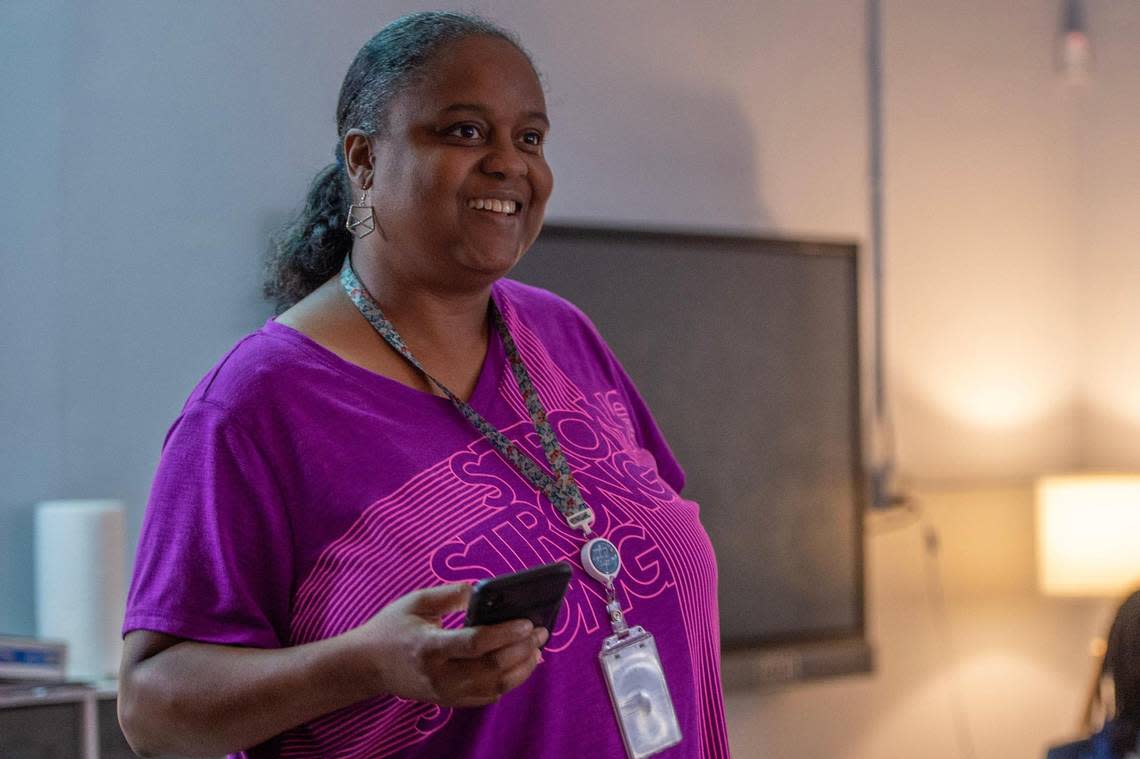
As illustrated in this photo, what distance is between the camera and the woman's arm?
3.22ft

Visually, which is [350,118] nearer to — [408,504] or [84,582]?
[408,504]

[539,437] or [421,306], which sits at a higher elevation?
[421,306]

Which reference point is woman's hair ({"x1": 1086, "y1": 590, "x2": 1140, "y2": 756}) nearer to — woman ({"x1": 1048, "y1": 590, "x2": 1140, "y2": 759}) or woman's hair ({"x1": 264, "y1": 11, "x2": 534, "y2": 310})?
woman ({"x1": 1048, "y1": 590, "x2": 1140, "y2": 759})

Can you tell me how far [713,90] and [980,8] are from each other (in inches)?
44.2

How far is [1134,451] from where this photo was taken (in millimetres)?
4035

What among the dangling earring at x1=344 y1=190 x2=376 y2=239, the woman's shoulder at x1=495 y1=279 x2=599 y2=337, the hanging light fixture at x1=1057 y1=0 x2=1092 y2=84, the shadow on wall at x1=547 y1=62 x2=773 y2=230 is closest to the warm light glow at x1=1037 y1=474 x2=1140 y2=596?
the shadow on wall at x1=547 y1=62 x2=773 y2=230

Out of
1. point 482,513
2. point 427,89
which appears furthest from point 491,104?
point 482,513

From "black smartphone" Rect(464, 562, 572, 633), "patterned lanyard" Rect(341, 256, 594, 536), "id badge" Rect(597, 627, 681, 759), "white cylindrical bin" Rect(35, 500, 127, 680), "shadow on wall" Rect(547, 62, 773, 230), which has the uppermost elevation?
"shadow on wall" Rect(547, 62, 773, 230)

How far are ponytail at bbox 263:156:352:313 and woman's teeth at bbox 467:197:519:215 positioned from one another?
0.75 ft

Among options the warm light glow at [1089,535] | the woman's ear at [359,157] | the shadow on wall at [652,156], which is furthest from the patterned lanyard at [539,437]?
the warm light glow at [1089,535]

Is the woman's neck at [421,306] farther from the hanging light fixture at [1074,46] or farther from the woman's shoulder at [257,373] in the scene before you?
the hanging light fixture at [1074,46]

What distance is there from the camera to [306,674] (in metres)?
1.07

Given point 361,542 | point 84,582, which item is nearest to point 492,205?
point 361,542

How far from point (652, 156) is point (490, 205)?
2.08 meters
